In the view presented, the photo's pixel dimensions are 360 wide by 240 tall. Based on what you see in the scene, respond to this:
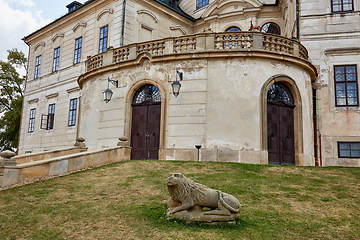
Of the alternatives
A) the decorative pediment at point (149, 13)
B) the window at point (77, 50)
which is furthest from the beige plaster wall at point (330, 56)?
the window at point (77, 50)

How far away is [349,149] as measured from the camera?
18.3 meters

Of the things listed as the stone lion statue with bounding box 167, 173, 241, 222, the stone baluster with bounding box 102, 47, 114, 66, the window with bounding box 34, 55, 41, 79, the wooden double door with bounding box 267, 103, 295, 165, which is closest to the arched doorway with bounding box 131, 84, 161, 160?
the stone baluster with bounding box 102, 47, 114, 66

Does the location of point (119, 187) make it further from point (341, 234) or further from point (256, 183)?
point (341, 234)

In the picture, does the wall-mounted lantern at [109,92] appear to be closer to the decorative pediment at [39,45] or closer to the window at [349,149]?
the window at [349,149]

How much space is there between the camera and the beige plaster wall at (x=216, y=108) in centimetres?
1544

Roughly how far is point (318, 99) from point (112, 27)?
1462 centimetres

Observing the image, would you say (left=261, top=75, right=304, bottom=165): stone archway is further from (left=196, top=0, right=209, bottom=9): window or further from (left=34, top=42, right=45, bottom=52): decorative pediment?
(left=34, top=42, right=45, bottom=52): decorative pediment

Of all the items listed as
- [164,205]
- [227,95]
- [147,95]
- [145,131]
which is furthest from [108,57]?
[164,205]

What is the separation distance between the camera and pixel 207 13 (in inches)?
1116

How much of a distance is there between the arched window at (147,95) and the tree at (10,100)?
22947mm

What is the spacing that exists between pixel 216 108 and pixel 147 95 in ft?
12.9

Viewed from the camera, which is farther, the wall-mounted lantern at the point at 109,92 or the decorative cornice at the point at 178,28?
the decorative cornice at the point at 178,28

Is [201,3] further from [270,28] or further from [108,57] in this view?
[108,57]

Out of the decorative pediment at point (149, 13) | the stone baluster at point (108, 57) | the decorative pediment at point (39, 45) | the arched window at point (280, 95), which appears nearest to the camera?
the arched window at point (280, 95)
